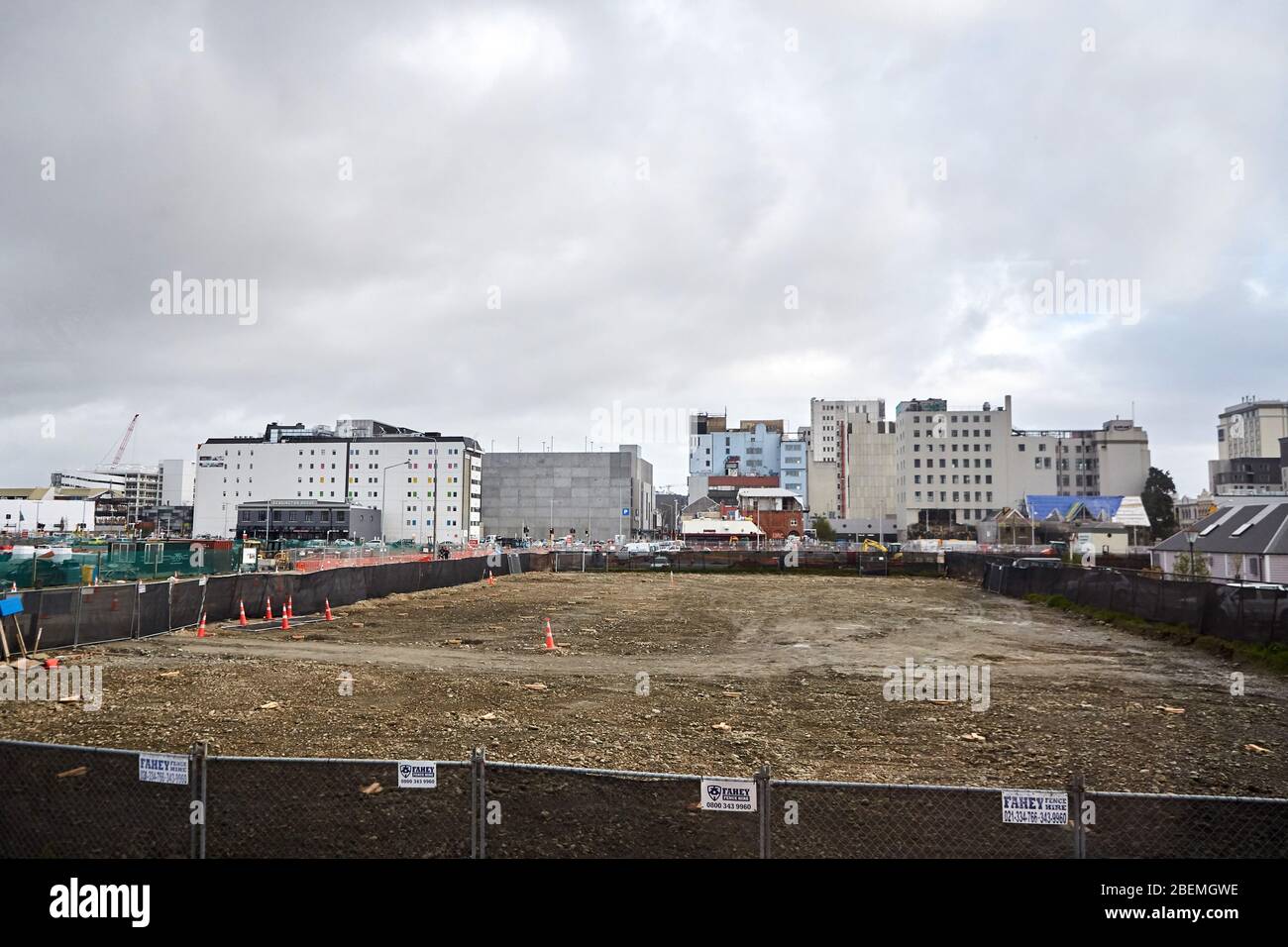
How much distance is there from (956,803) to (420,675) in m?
12.0

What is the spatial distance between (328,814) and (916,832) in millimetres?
5669

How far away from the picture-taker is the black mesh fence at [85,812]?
22.2ft

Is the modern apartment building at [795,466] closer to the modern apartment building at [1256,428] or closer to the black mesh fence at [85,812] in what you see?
the modern apartment building at [1256,428]

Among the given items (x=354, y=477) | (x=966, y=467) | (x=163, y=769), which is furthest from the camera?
(x=354, y=477)

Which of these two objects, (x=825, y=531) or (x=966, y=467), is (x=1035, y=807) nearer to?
(x=825, y=531)

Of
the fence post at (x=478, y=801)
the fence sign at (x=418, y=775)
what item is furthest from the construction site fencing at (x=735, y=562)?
the fence sign at (x=418, y=775)

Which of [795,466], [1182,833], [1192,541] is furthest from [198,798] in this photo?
[795,466]

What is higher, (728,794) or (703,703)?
(728,794)

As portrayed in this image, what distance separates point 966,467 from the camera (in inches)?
4966

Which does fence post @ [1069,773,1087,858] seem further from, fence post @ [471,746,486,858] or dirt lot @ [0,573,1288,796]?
dirt lot @ [0,573,1288,796]

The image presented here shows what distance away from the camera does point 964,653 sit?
21.0 meters

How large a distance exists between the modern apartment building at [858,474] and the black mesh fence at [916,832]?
143m

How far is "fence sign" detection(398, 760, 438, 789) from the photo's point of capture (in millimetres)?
5902
